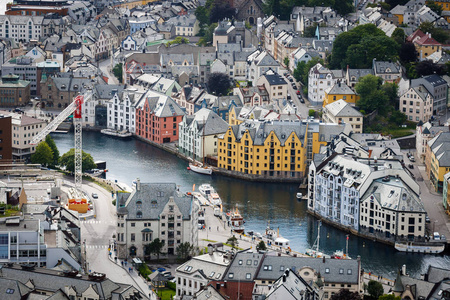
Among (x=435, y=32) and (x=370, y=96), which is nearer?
(x=370, y=96)

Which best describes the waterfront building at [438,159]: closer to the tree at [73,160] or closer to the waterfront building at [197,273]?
the waterfront building at [197,273]

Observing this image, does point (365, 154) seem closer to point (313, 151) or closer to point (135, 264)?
point (313, 151)

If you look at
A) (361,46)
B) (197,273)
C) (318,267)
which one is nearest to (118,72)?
(361,46)

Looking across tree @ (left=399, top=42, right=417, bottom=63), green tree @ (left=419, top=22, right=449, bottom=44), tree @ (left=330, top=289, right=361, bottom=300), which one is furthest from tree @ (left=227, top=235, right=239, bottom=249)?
green tree @ (left=419, top=22, right=449, bottom=44)

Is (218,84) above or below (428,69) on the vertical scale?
below

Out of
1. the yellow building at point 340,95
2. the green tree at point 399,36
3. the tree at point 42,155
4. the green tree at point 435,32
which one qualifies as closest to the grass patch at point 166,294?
the tree at point 42,155

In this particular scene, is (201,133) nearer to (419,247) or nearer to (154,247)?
(419,247)
